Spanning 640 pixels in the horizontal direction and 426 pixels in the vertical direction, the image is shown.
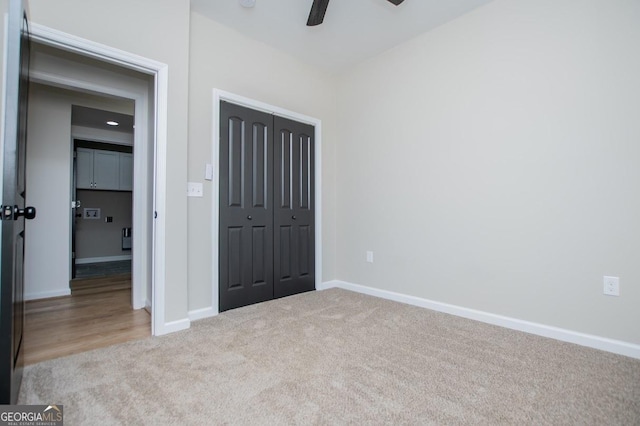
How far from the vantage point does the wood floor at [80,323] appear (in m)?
2.08

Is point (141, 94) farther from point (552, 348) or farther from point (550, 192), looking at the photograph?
point (552, 348)

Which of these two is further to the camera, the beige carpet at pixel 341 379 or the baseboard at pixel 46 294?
the baseboard at pixel 46 294

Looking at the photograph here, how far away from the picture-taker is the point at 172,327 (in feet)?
7.54

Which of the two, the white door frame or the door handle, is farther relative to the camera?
the white door frame

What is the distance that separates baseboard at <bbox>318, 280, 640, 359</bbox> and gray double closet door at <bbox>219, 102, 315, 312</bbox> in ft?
3.11

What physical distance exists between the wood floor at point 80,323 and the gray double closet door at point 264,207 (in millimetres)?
800

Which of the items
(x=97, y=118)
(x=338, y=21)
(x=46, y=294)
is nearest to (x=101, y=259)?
(x=46, y=294)

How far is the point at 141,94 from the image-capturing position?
10.1 feet

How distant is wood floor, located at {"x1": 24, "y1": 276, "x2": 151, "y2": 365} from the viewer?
2084mm

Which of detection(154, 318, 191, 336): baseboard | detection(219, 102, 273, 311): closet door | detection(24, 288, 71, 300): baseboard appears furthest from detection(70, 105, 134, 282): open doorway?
detection(154, 318, 191, 336): baseboard

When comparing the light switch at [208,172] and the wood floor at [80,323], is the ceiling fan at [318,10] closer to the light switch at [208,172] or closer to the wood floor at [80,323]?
the light switch at [208,172]

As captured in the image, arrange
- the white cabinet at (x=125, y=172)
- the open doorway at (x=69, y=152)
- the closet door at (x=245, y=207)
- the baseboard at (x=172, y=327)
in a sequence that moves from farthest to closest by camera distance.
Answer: the white cabinet at (x=125, y=172) < the closet door at (x=245, y=207) < the open doorway at (x=69, y=152) < the baseboard at (x=172, y=327)

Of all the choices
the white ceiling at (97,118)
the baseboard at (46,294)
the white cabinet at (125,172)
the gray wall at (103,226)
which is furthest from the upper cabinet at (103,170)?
the baseboard at (46,294)

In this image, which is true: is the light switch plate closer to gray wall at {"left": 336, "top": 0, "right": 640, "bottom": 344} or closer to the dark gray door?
the dark gray door
